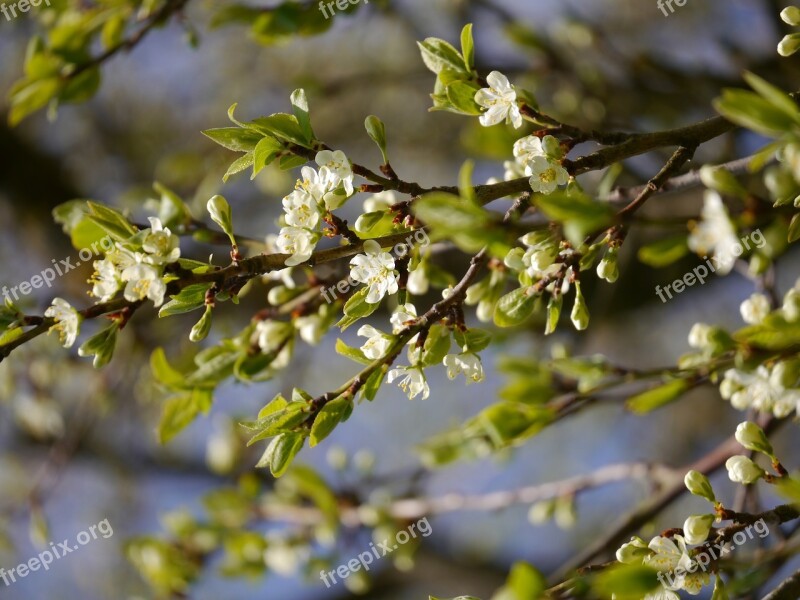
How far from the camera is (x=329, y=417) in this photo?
82 cm

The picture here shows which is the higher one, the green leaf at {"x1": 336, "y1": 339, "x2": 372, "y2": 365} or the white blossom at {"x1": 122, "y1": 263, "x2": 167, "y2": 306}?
the white blossom at {"x1": 122, "y1": 263, "x2": 167, "y2": 306}

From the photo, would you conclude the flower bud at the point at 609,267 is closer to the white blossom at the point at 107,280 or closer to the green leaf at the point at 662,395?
the green leaf at the point at 662,395

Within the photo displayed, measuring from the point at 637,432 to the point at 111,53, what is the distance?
312 centimetres

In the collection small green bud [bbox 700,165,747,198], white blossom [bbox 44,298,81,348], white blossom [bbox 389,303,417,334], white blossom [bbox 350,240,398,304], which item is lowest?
white blossom [bbox 389,303,417,334]

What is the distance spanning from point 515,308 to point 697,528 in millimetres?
302

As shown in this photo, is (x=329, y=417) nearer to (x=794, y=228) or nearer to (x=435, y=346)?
(x=435, y=346)

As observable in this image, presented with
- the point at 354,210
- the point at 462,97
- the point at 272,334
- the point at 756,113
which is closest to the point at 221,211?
the point at 272,334

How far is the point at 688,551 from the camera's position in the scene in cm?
83

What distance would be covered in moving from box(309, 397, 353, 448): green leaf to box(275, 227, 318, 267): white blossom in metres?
0.16

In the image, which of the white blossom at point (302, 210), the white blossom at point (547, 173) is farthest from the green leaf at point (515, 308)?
the white blossom at point (302, 210)

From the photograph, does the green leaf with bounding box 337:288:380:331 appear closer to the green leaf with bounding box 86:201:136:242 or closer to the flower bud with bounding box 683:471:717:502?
the green leaf with bounding box 86:201:136:242

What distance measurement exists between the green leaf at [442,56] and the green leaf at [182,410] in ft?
1.76

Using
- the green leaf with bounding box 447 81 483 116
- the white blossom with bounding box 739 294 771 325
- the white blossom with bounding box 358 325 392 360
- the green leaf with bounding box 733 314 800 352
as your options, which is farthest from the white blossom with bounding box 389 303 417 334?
the white blossom with bounding box 739 294 771 325

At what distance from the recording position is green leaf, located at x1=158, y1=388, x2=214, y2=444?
3.52ft
